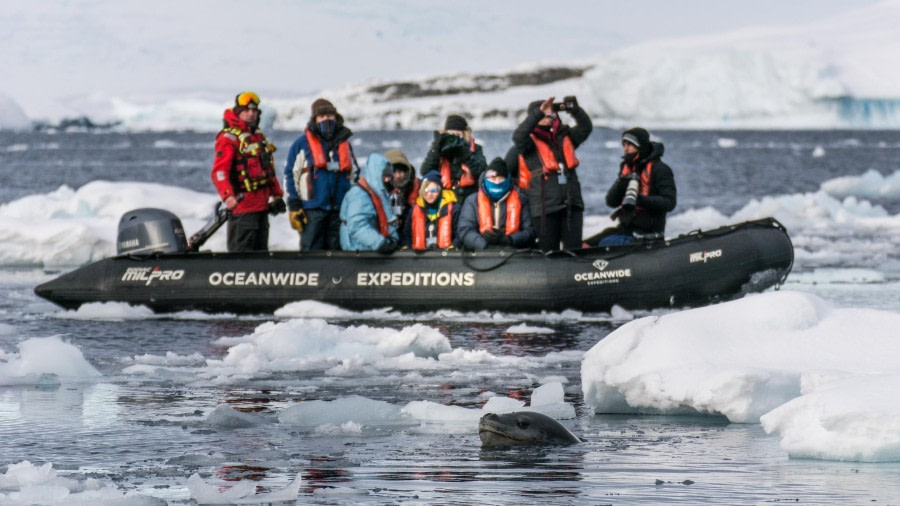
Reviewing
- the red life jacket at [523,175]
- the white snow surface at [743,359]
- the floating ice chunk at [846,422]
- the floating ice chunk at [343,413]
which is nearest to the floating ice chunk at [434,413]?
the floating ice chunk at [343,413]

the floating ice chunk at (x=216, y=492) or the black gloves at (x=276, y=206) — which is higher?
the black gloves at (x=276, y=206)

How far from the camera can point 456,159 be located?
42.7 ft

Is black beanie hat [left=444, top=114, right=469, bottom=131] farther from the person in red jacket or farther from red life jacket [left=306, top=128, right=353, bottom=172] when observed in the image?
the person in red jacket

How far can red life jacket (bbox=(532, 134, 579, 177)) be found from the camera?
12828 mm

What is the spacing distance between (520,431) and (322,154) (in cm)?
640

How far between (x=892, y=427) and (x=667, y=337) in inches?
71.8

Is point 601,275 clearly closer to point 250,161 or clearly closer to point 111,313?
point 250,161

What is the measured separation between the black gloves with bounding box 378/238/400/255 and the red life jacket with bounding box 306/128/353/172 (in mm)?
766

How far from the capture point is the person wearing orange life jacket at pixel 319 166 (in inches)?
515

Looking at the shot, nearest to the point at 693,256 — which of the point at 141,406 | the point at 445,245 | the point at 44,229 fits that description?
the point at 445,245

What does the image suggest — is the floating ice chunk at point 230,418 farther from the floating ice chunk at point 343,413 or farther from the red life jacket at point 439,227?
the red life jacket at point 439,227

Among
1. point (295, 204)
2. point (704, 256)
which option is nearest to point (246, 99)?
point (295, 204)

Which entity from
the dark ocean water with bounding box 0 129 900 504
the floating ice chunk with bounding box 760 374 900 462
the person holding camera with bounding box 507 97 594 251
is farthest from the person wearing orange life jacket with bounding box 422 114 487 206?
the floating ice chunk with bounding box 760 374 900 462

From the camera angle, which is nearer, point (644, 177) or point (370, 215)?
point (370, 215)
